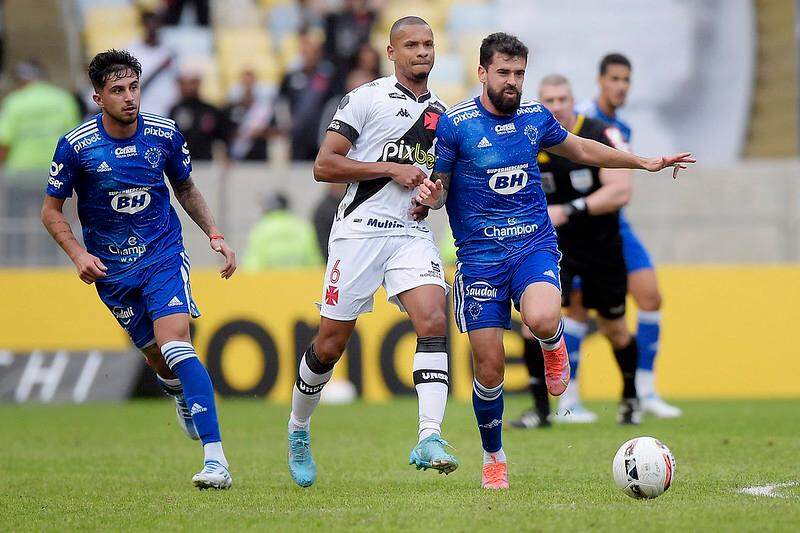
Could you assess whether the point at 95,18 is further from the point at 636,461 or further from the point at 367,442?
the point at 636,461

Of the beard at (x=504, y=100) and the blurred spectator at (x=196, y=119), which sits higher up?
the beard at (x=504, y=100)

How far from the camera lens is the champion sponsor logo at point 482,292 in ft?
24.8

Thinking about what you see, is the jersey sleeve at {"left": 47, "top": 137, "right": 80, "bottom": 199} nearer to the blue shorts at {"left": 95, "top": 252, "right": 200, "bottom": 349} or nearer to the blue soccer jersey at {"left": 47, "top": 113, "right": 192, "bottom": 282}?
the blue soccer jersey at {"left": 47, "top": 113, "right": 192, "bottom": 282}

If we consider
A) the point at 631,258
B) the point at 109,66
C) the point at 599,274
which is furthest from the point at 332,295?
the point at 631,258

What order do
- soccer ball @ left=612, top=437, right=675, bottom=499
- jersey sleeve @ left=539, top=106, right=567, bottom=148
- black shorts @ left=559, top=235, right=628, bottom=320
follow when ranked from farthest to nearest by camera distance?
black shorts @ left=559, top=235, right=628, bottom=320 < jersey sleeve @ left=539, top=106, right=567, bottom=148 < soccer ball @ left=612, top=437, right=675, bottom=499

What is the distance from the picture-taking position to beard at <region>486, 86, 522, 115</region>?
7.46 meters

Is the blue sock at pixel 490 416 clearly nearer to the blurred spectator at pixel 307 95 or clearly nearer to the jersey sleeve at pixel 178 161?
the jersey sleeve at pixel 178 161

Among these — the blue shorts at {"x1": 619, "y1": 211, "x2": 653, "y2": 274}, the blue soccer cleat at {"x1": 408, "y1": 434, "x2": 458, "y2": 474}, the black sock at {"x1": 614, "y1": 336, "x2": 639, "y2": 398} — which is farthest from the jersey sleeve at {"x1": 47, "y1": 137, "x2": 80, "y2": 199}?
the blue shorts at {"x1": 619, "y1": 211, "x2": 653, "y2": 274}

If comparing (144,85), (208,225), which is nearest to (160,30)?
(144,85)

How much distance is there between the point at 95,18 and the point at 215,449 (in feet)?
49.7

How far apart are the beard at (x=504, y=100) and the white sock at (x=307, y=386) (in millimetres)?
1744

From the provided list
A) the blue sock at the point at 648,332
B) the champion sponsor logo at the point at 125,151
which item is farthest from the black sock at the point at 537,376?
the champion sponsor logo at the point at 125,151

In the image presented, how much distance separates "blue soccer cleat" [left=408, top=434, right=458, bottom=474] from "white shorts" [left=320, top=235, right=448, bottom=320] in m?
0.92

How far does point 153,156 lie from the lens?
8.05 m
